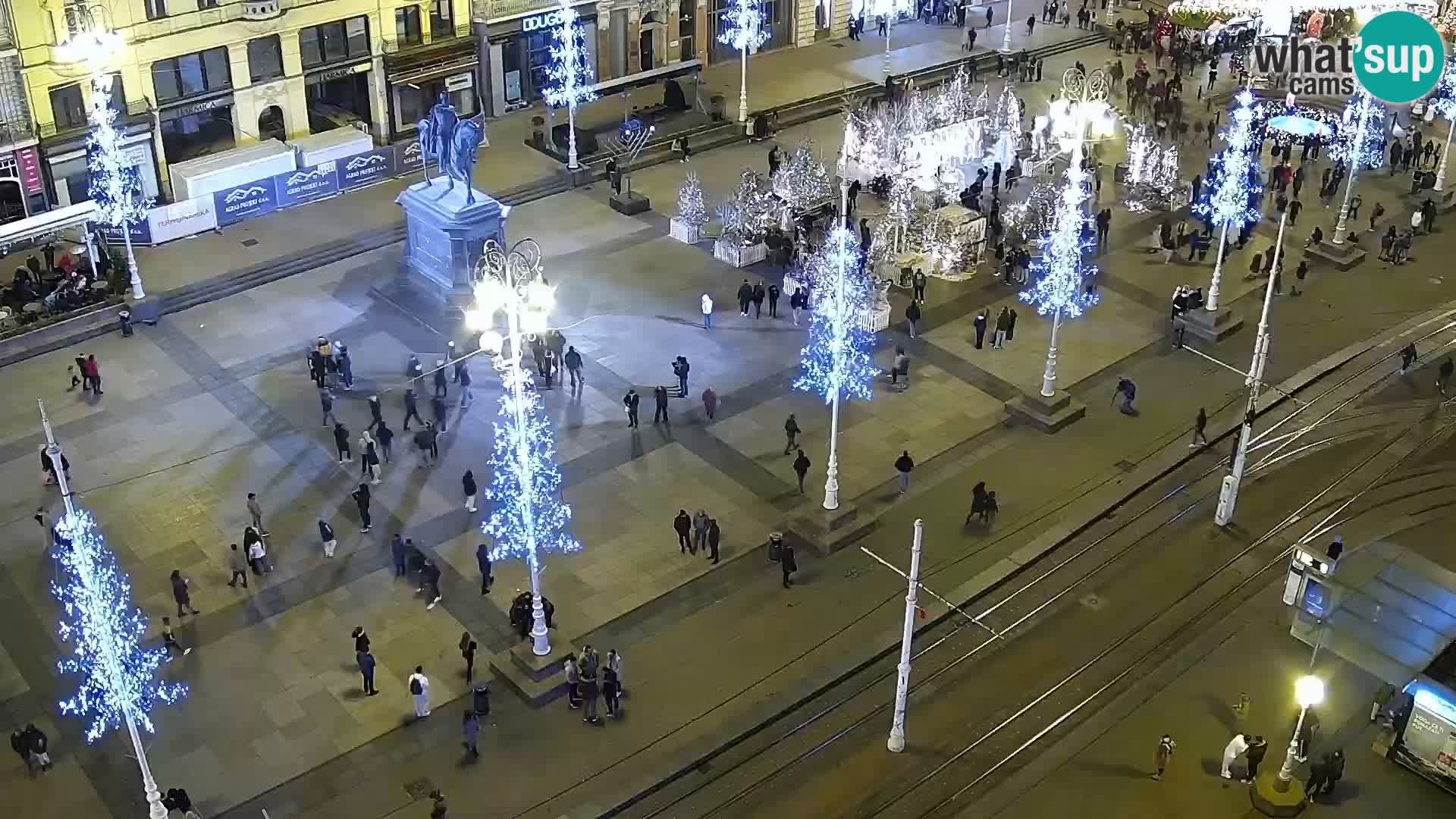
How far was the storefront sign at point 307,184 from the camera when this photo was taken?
162 feet

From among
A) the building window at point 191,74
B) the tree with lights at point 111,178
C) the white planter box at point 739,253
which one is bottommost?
the white planter box at point 739,253

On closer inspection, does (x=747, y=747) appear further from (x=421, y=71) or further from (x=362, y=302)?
(x=421, y=71)

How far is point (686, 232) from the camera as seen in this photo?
4784cm

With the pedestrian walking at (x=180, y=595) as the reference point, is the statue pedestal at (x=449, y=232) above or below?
above

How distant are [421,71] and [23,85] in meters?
14.1

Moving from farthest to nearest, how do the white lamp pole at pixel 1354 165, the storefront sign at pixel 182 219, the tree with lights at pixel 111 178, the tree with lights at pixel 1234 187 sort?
the storefront sign at pixel 182 219 < the white lamp pole at pixel 1354 165 < the tree with lights at pixel 1234 187 < the tree with lights at pixel 111 178

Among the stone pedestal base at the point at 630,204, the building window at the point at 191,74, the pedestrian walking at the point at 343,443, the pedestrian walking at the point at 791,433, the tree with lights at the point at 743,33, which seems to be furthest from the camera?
the tree with lights at the point at 743,33

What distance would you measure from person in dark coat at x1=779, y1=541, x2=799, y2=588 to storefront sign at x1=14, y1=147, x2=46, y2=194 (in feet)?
91.4

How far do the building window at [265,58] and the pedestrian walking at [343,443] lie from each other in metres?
18.7

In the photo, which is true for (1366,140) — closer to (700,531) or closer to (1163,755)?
(700,531)

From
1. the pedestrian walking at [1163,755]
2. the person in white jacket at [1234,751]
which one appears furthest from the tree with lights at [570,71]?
the person in white jacket at [1234,751]

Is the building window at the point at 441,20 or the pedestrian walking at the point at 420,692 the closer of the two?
the pedestrian walking at the point at 420,692

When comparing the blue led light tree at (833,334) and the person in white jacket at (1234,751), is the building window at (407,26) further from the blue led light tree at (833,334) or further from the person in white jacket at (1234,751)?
the person in white jacket at (1234,751)

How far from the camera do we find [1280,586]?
32875 mm
